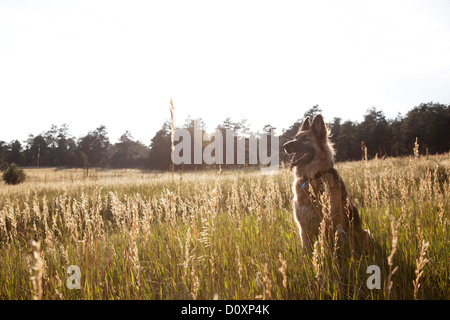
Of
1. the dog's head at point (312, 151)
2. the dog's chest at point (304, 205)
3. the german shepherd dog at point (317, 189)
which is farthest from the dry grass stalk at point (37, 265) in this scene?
the dog's head at point (312, 151)

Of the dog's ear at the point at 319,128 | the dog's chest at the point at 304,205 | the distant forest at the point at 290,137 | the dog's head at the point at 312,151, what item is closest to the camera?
the dog's chest at the point at 304,205

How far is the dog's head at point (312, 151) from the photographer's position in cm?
363

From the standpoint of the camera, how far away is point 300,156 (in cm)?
384

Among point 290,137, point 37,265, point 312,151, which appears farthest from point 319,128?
point 290,137

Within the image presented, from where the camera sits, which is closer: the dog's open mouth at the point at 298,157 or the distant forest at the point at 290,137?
the dog's open mouth at the point at 298,157

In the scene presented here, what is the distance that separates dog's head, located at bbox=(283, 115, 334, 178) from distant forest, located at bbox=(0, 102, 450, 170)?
3060 cm

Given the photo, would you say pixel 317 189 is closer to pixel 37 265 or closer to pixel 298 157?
pixel 298 157

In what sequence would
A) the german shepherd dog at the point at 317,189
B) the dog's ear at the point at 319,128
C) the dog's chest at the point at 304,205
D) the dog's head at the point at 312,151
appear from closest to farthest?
1. the german shepherd dog at the point at 317,189
2. the dog's chest at the point at 304,205
3. the dog's head at the point at 312,151
4. the dog's ear at the point at 319,128

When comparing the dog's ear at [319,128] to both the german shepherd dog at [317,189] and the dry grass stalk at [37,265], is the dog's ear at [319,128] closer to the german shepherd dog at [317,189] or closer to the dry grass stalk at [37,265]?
the german shepherd dog at [317,189]

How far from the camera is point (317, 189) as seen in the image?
329 centimetres

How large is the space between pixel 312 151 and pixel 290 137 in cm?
3687

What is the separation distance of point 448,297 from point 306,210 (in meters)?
1.54

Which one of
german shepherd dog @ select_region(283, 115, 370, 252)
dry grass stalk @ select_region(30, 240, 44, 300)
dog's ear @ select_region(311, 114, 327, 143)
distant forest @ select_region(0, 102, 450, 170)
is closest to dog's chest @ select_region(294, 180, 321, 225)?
german shepherd dog @ select_region(283, 115, 370, 252)
